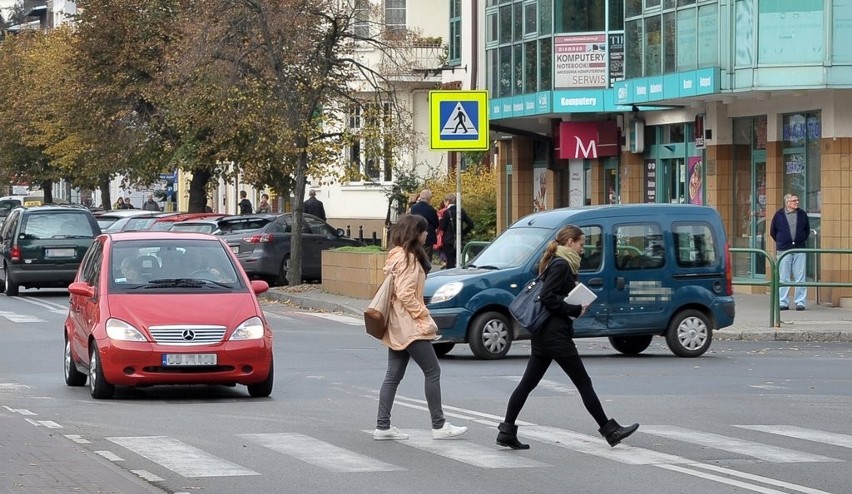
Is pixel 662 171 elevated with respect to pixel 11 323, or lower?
elevated

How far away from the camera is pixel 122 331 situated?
14414 mm

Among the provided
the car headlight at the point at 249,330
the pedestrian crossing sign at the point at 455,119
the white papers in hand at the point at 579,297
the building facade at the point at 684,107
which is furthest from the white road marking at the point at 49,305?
the white papers in hand at the point at 579,297

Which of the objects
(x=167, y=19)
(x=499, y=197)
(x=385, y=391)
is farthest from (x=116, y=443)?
(x=167, y=19)

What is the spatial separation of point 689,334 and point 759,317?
561 centimetres

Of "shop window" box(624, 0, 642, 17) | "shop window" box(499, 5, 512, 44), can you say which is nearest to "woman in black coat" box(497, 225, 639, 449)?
"shop window" box(624, 0, 642, 17)

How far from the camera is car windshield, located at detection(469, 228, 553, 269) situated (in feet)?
63.1

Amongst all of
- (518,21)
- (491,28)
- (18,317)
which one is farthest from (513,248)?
(491,28)

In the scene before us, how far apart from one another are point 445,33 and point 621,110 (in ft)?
75.4

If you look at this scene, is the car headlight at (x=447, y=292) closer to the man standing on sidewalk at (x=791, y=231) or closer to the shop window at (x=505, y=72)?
the man standing on sidewalk at (x=791, y=231)

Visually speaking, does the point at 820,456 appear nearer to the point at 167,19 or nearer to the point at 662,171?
the point at 662,171

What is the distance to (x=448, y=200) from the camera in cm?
3130

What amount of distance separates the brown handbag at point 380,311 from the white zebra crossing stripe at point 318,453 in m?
0.94

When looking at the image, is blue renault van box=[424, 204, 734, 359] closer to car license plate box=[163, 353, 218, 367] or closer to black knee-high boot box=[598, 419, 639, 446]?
car license plate box=[163, 353, 218, 367]

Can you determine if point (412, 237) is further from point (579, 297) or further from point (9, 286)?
point (9, 286)
